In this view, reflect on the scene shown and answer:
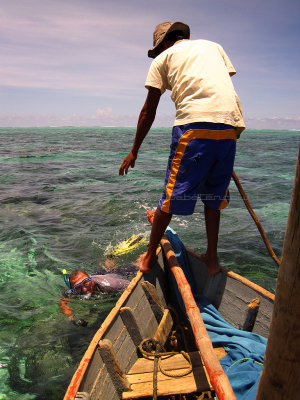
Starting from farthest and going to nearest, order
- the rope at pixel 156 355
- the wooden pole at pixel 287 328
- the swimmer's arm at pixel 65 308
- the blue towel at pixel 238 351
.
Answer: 1. the swimmer's arm at pixel 65 308
2. the rope at pixel 156 355
3. the blue towel at pixel 238 351
4. the wooden pole at pixel 287 328

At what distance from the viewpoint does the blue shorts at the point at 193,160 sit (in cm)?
259

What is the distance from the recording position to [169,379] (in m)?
2.55


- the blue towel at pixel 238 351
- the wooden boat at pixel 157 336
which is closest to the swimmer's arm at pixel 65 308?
the wooden boat at pixel 157 336

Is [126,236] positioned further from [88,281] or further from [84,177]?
[84,177]

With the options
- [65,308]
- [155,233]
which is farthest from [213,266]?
[65,308]

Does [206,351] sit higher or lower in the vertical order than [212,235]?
lower

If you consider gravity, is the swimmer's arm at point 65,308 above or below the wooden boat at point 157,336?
below

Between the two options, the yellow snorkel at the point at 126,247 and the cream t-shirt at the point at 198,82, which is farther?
the yellow snorkel at the point at 126,247

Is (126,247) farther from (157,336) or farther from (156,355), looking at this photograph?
(156,355)

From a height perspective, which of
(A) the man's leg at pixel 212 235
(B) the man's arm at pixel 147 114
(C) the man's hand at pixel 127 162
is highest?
(B) the man's arm at pixel 147 114

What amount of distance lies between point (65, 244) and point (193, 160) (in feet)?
19.8

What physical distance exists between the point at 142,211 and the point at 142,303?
7321 millimetres

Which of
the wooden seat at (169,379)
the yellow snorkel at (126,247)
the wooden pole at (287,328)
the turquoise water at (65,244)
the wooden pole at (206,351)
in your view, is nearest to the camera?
the wooden pole at (287,328)

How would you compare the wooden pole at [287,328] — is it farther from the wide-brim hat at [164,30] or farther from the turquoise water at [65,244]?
the turquoise water at [65,244]
